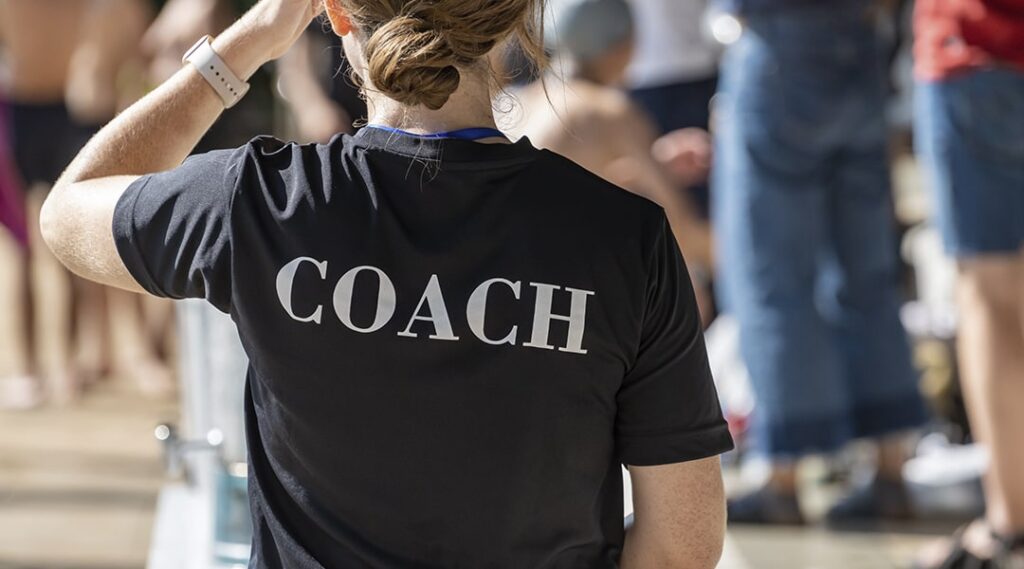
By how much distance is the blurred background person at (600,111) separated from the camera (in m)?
3.84

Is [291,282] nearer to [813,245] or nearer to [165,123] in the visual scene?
[165,123]

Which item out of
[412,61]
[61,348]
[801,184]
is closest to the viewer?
[412,61]

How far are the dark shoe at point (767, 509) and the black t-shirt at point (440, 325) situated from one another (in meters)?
2.56

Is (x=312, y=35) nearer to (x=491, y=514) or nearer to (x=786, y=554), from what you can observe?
(x=786, y=554)

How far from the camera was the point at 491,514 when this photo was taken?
1.39 m

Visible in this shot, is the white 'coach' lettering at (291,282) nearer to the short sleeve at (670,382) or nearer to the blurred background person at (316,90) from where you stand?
the short sleeve at (670,382)

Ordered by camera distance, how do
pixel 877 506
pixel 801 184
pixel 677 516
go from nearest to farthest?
pixel 677 516, pixel 801 184, pixel 877 506

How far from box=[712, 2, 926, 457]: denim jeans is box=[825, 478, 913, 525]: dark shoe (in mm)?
157

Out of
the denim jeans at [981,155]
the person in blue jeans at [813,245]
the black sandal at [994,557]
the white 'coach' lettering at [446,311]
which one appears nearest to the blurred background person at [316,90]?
the person in blue jeans at [813,245]

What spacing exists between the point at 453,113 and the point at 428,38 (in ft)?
0.35

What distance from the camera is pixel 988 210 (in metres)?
3.18

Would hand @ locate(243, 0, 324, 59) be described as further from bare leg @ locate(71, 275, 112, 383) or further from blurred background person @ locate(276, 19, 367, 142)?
bare leg @ locate(71, 275, 112, 383)

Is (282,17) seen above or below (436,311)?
above

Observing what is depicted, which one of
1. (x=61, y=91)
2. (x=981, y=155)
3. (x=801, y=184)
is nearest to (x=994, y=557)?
(x=981, y=155)
